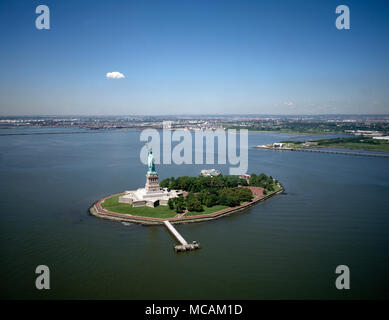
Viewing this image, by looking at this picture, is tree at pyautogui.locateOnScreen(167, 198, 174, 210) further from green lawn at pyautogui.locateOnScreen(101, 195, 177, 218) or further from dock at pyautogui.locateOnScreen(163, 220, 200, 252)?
dock at pyautogui.locateOnScreen(163, 220, 200, 252)

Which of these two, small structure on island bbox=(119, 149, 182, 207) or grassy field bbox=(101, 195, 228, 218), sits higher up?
small structure on island bbox=(119, 149, 182, 207)

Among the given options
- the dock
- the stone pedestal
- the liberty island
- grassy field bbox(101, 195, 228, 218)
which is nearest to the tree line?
the liberty island

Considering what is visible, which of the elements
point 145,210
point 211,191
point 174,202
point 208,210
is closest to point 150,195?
point 145,210

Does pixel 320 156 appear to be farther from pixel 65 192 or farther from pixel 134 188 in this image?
pixel 65 192

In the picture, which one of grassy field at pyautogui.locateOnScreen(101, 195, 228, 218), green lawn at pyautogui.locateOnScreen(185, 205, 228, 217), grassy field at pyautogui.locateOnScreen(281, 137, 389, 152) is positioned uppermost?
grassy field at pyautogui.locateOnScreen(281, 137, 389, 152)

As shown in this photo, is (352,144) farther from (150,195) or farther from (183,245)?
(183,245)

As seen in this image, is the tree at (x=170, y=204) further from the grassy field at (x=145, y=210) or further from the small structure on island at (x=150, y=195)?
the small structure on island at (x=150, y=195)
